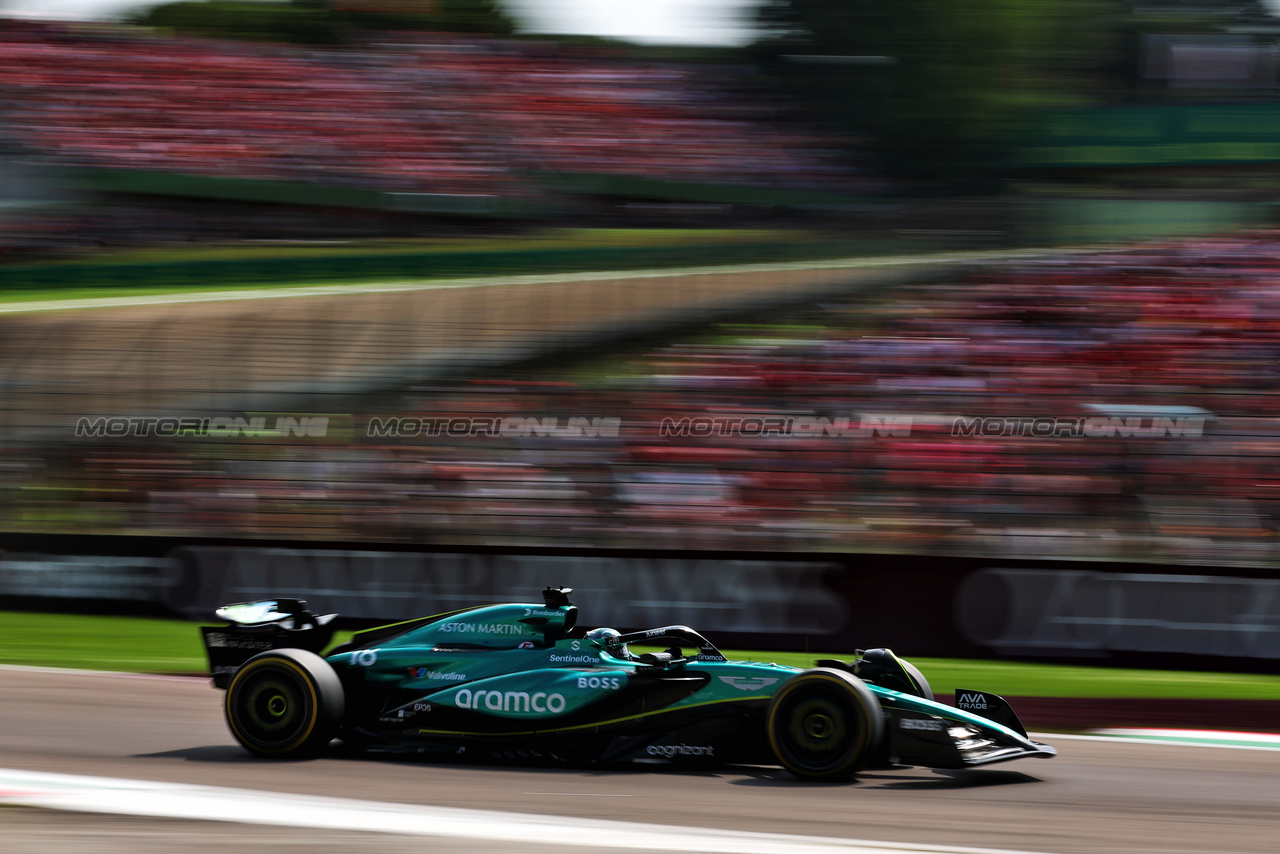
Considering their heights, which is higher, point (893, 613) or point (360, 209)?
point (360, 209)

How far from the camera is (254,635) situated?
6.02 m

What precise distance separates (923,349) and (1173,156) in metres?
7.89

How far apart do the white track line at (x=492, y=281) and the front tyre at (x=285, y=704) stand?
9.33 meters

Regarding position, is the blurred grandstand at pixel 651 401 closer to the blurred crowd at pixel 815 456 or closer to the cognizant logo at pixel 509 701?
the blurred crowd at pixel 815 456

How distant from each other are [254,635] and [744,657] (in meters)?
4.12

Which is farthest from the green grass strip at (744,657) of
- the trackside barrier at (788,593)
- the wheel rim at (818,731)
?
the wheel rim at (818,731)

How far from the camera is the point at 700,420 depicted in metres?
12.3

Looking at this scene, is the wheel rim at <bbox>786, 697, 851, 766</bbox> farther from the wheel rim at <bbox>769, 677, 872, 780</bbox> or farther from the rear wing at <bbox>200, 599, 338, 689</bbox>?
the rear wing at <bbox>200, 599, 338, 689</bbox>

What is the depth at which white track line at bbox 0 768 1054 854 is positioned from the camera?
4.36m

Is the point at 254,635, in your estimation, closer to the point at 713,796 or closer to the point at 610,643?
the point at 610,643

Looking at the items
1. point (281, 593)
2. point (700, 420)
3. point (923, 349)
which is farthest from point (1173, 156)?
point (281, 593)

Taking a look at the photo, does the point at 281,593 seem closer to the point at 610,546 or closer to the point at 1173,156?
the point at 610,546

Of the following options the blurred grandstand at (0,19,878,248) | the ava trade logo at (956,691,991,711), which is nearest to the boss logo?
the ava trade logo at (956,691,991,711)

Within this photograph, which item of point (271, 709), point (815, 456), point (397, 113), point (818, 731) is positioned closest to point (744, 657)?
point (815, 456)
